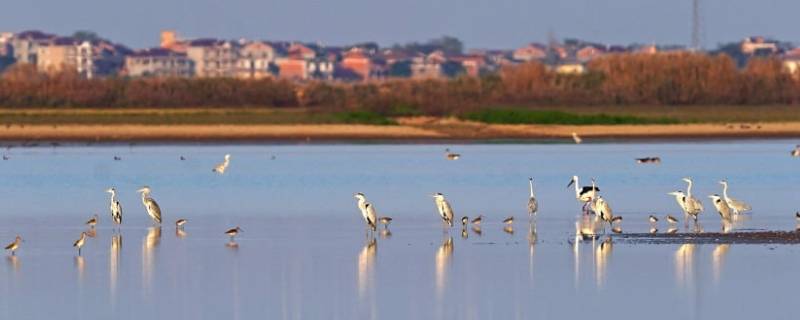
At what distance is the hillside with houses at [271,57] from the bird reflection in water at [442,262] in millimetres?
109079

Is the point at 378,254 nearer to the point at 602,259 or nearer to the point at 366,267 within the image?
the point at 366,267

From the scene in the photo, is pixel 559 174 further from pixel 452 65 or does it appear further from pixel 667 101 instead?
pixel 452 65

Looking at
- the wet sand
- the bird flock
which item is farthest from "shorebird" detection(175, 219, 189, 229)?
the wet sand

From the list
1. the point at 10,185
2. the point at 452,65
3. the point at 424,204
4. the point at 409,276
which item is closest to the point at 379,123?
the point at 10,185

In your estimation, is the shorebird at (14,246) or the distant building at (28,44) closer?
the shorebird at (14,246)

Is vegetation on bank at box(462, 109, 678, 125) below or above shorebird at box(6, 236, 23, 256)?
above

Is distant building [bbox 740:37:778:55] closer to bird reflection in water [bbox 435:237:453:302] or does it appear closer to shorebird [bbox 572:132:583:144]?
shorebird [bbox 572:132:583:144]

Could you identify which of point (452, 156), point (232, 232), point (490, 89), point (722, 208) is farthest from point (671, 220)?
point (490, 89)

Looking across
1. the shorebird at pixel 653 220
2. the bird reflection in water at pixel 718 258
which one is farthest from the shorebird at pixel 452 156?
the bird reflection in water at pixel 718 258

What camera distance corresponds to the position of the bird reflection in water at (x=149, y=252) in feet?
46.7

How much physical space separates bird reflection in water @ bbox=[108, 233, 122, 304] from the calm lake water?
30 millimetres

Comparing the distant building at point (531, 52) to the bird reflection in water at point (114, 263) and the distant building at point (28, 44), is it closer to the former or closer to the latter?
the distant building at point (28, 44)

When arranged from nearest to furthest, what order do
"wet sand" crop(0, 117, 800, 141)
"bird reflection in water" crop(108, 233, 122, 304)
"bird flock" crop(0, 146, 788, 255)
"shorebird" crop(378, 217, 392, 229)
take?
"bird reflection in water" crop(108, 233, 122, 304), "bird flock" crop(0, 146, 788, 255), "shorebird" crop(378, 217, 392, 229), "wet sand" crop(0, 117, 800, 141)

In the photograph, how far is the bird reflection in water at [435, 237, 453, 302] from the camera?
44.5ft
